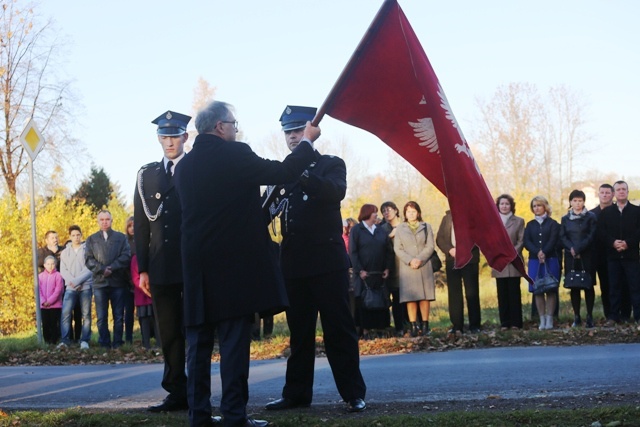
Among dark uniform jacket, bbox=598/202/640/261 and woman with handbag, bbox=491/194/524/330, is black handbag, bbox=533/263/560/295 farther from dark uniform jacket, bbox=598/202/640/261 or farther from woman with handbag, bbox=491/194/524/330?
dark uniform jacket, bbox=598/202/640/261

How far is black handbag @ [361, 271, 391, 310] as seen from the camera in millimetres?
15062

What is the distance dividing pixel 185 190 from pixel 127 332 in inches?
440

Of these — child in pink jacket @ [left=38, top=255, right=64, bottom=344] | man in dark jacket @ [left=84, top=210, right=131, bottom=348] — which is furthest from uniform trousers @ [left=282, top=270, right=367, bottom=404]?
child in pink jacket @ [left=38, top=255, right=64, bottom=344]

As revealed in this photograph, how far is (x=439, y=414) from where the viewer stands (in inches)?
251

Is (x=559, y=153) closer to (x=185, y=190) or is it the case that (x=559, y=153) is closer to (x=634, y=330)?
(x=634, y=330)

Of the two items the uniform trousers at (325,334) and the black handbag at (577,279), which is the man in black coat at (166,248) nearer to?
the uniform trousers at (325,334)

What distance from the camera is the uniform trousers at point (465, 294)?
48.1ft

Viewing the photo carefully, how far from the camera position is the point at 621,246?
591 inches

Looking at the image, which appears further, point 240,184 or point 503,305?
point 503,305

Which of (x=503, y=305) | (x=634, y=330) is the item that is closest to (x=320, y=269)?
(x=634, y=330)

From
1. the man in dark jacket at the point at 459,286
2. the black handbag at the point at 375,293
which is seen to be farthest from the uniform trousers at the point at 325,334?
the black handbag at the point at 375,293

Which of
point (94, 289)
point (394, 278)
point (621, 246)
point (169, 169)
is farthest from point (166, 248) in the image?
point (621, 246)

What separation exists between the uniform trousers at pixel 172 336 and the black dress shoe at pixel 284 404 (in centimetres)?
72

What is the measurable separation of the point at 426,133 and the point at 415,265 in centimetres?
847
